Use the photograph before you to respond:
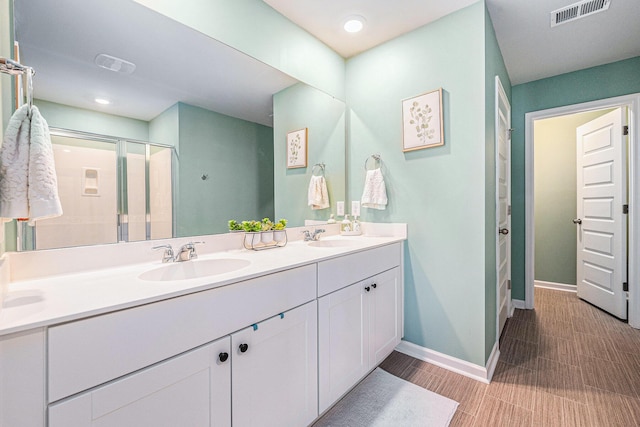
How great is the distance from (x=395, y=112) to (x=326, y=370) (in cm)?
177

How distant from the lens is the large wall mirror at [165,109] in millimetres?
1067

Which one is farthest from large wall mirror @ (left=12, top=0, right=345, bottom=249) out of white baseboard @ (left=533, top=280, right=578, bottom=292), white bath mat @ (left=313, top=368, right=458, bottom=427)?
white baseboard @ (left=533, top=280, right=578, bottom=292)

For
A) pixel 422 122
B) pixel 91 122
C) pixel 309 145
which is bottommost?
pixel 91 122

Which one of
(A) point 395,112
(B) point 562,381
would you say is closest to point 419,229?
(A) point 395,112

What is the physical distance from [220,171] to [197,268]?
1.83 feet

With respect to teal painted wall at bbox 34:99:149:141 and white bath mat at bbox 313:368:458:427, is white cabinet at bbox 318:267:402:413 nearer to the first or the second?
white bath mat at bbox 313:368:458:427

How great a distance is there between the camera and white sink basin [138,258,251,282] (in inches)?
46.8

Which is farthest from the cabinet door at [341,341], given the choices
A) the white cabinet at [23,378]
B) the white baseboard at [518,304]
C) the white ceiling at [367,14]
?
the white baseboard at [518,304]

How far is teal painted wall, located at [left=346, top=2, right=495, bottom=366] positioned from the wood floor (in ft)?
0.70

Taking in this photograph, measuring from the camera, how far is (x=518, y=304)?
298 cm

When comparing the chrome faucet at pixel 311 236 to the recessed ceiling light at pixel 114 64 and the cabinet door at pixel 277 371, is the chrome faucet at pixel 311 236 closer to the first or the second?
the cabinet door at pixel 277 371

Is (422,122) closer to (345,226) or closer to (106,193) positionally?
(345,226)

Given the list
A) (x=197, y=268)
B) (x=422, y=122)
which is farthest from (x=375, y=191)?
(x=197, y=268)

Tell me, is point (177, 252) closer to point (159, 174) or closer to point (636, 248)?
point (159, 174)
